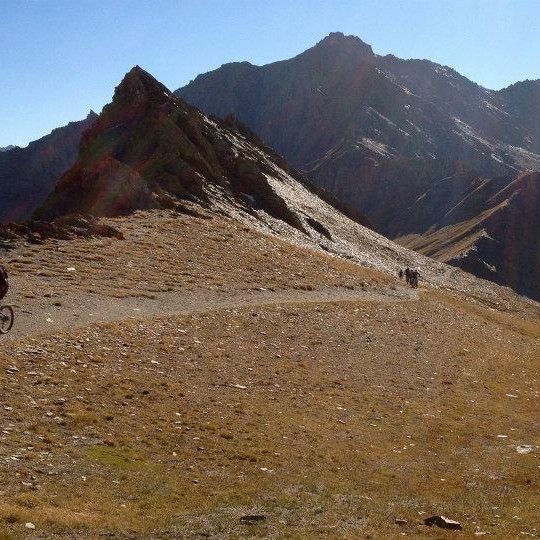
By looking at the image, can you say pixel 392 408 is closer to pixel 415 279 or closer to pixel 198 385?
pixel 198 385

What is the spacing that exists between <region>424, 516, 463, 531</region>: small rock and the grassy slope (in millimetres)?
242

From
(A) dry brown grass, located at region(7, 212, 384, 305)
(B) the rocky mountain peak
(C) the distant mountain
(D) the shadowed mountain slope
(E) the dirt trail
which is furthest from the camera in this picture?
(B) the rocky mountain peak

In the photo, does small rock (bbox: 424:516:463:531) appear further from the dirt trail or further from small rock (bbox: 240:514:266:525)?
the dirt trail

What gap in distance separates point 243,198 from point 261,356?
59785mm

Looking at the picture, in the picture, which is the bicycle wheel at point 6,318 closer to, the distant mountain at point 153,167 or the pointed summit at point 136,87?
the distant mountain at point 153,167

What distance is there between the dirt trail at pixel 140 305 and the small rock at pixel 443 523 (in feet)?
54.8

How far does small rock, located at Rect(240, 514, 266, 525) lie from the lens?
14.2 m

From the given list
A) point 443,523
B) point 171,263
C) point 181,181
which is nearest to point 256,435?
point 443,523

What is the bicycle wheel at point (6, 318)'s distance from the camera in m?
26.2

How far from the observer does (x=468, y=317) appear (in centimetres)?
6362

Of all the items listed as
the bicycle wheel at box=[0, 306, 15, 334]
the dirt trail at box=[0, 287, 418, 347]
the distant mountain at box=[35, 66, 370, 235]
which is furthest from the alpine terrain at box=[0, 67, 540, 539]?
the distant mountain at box=[35, 66, 370, 235]

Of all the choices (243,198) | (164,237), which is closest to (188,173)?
(243,198)

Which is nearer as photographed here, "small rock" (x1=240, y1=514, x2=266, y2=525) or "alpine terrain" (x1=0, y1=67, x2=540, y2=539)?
"small rock" (x1=240, y1=514, x2=266, y2=525)

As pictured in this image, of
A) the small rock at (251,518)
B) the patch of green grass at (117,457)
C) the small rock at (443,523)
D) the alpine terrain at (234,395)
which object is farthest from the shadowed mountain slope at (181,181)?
the small rock at (443,523)
